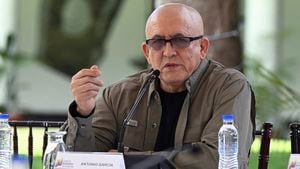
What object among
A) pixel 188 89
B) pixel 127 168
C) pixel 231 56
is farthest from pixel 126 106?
pixel 231 56

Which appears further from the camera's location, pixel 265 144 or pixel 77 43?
pixel 77 43

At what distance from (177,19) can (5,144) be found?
0.97 m

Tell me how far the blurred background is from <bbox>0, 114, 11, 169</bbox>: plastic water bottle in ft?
25.1

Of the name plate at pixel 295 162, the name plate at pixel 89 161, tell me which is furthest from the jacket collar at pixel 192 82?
the name plate at pixel 89 161

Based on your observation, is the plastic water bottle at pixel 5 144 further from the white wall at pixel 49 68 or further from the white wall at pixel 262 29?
the white wall at pixel 49 68

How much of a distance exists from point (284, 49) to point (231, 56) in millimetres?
5704

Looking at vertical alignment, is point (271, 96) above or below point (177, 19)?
below

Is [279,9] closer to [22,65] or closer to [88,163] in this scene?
[22,65]

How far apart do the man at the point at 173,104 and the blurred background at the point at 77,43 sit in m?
7.25

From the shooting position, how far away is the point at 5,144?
3.30 m

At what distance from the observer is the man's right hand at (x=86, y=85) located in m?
3.46

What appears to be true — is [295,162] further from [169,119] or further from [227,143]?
[169,119]

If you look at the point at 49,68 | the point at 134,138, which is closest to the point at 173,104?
the point at 134,138

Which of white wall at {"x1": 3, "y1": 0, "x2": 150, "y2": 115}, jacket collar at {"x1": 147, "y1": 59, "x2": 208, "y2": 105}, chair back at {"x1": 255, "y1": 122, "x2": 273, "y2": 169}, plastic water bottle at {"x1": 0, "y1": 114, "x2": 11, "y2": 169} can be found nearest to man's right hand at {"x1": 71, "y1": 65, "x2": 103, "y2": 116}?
plastic water bottle at {"x1": 0, "y1": 114, "x2": 11, "y2": 169}
